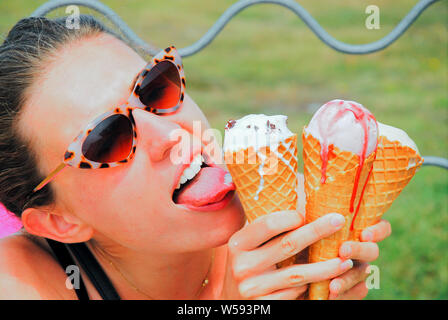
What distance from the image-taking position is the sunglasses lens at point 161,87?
1897 mm

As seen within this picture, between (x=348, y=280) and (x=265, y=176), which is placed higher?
(x=265, y=176)

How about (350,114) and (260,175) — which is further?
(260,175)

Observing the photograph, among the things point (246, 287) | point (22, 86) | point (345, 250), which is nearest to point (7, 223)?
point (22, 86)

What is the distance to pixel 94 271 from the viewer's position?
2385 millimetres

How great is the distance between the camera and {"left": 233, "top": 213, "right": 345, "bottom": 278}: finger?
1.59 metres

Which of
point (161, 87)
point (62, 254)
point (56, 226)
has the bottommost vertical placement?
point (62, 254)

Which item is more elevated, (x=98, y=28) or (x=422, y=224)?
(x=98, y=28)

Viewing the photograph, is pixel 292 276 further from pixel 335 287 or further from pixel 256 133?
pixel 256 133

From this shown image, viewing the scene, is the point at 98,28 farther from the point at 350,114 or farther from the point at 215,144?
the point at 350,114

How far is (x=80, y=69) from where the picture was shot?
1.90 metres

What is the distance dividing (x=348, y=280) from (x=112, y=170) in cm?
96

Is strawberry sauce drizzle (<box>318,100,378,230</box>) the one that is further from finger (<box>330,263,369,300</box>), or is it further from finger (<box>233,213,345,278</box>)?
finger (<box>330,263,369,300</box>)

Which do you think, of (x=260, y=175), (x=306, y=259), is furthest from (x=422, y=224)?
(x=260, y=175)
